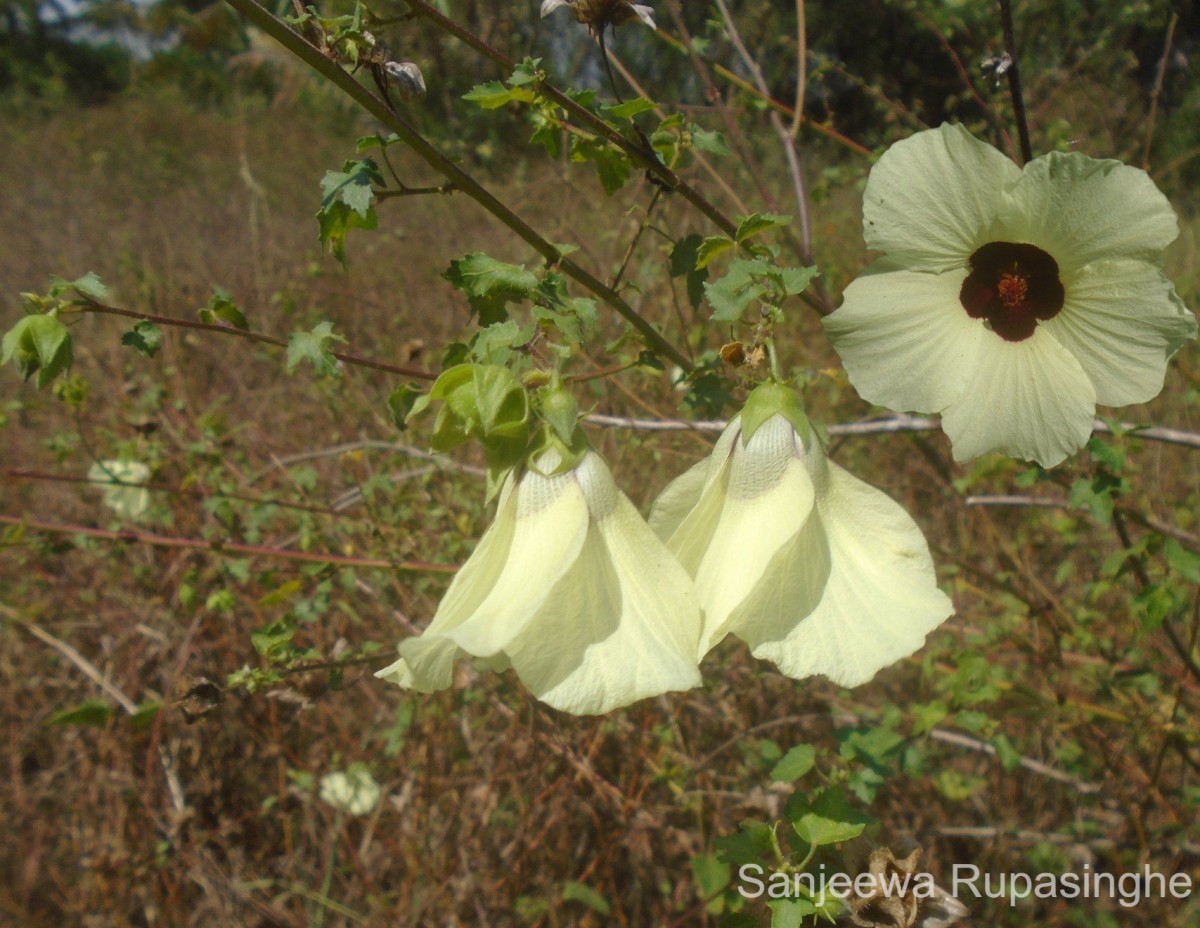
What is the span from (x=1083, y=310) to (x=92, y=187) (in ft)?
32.4

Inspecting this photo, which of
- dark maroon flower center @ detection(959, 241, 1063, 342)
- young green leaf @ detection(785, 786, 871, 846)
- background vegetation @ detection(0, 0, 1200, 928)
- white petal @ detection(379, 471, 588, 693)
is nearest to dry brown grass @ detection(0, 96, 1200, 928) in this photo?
background vegetation @ detection(0, 0, 1200, 928)

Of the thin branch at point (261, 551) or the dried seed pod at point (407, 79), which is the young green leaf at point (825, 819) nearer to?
the thin branch at point (261, 551)

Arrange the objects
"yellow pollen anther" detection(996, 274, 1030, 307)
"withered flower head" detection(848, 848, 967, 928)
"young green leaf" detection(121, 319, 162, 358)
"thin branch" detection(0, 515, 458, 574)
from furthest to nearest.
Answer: "thin branch" detection(0, 515, 458, 574), "young green leaf" detection(121, 319, 162, 358), "yellow pollen anther" detection(996, 274, 1030, 307), "withered flower head" detection(848, 848, 967, 928)

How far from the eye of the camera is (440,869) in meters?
2.04

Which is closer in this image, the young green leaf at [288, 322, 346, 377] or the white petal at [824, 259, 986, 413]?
the white petal at [824, 259, 986, 413]

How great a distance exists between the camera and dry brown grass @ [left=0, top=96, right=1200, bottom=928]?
6.15 ft

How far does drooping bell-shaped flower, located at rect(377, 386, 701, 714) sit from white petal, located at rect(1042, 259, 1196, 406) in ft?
1.70

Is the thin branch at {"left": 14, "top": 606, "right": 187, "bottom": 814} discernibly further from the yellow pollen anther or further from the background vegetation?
the yellow pollen anther

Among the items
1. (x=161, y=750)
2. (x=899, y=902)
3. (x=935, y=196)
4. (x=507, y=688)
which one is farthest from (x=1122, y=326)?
(x=161, y=750)

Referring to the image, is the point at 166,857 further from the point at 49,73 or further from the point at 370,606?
the point at 49,73

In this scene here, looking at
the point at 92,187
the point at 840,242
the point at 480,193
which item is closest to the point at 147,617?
the point at 480,193

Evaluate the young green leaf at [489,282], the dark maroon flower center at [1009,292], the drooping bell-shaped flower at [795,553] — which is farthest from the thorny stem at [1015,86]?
the young green leaf at [489,282]

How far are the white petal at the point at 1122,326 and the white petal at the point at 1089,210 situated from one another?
24mm

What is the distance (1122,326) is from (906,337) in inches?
8.4
